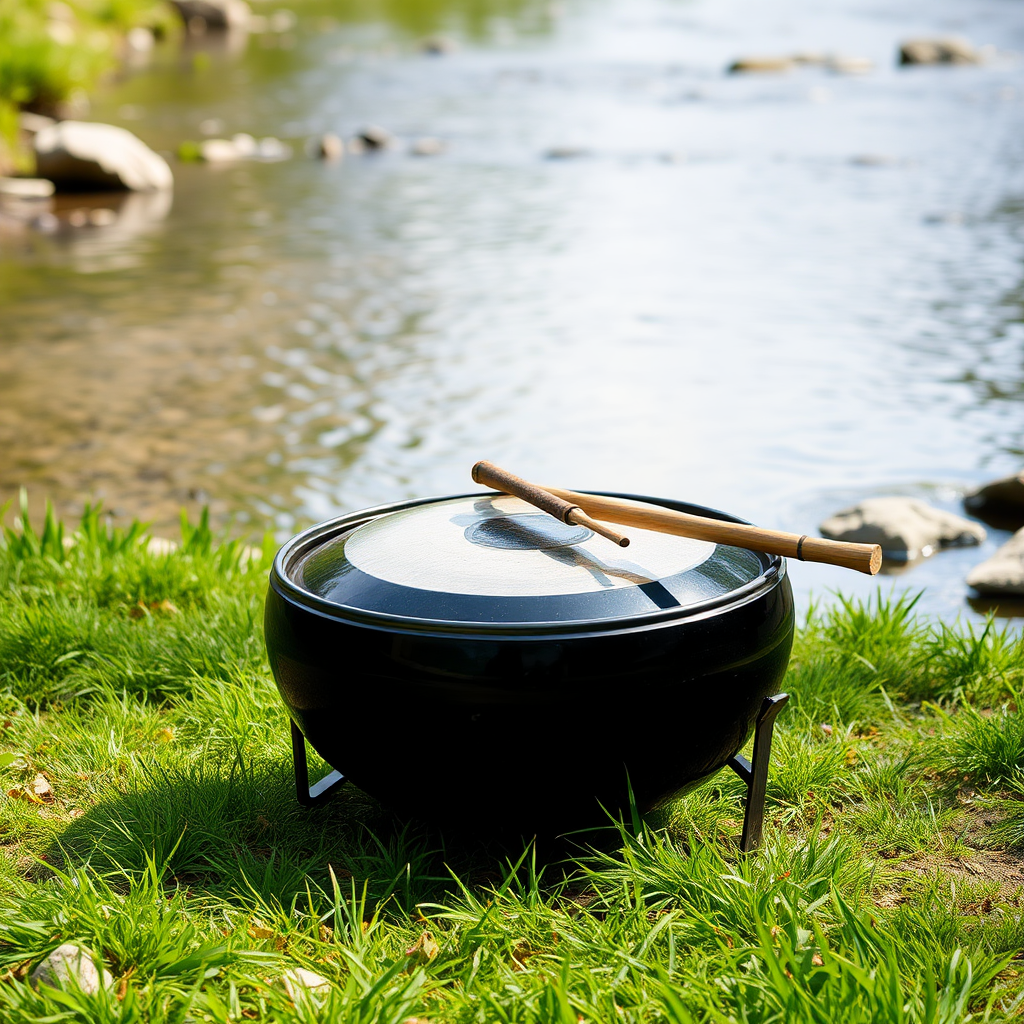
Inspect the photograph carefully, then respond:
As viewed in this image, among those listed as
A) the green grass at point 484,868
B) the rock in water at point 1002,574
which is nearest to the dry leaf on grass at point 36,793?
the green grass at point 484,868

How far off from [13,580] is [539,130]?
1496 centimetres

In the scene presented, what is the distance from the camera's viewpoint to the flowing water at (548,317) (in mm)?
6137

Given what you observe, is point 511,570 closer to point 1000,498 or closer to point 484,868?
point 484,868

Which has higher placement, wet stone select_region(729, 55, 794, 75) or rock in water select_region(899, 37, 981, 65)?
rock in water select_region(899, 37, 981, 65)

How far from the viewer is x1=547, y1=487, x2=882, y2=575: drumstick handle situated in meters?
2.37

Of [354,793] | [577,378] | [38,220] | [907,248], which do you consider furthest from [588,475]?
[38,220]

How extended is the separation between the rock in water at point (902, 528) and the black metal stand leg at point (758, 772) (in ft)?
8.69

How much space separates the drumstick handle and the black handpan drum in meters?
0.06

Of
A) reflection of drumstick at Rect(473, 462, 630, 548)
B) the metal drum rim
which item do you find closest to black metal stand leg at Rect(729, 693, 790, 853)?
the metal drum rim

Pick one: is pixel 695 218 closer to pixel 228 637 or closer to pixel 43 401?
pixel 43 401

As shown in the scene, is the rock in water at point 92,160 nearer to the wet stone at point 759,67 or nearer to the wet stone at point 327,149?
the wet stone at point 327,149

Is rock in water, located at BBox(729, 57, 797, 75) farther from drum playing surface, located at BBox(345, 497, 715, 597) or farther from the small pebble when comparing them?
drum playing surface, located at BBox(345, 497, 715, 597)

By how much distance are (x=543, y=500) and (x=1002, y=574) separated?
281 centimetres

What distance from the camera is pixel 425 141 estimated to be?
16.6m
